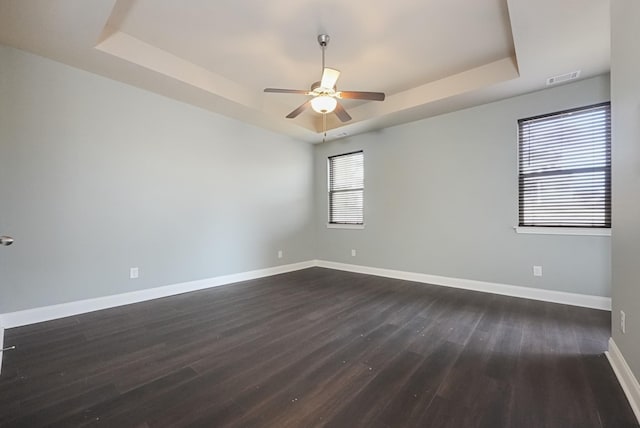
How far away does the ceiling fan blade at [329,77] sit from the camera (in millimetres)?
2582

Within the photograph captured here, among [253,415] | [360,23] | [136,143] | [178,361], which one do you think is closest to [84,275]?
[136,143]

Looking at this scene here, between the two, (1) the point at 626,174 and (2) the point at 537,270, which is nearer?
(1) the point at 626,174

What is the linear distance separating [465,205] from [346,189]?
2.17 m

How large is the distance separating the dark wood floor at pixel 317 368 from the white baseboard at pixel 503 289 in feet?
0.61

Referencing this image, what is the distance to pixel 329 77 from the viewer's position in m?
2.64

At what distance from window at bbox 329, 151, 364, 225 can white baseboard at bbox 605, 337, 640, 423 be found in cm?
353

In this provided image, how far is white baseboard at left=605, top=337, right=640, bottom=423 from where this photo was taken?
55.1 inches

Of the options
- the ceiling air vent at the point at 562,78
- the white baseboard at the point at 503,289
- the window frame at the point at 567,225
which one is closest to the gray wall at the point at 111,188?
the white baseboard at the point at 503,289

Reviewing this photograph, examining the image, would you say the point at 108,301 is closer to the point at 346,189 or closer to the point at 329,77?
the point at 329,77

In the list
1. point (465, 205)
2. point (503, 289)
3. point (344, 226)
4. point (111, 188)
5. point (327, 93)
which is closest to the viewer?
point (327, 93)

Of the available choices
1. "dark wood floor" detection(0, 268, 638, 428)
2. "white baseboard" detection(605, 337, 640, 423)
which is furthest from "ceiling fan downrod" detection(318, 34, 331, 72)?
"white baseboard" detection(605, 337, 640, 423)

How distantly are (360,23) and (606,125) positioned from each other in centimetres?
290

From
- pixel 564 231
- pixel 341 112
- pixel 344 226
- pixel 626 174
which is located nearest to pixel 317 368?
pixel 626 174

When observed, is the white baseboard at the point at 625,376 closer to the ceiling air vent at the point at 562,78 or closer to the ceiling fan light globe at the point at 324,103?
the ceiling air vent at the point at 562,78
